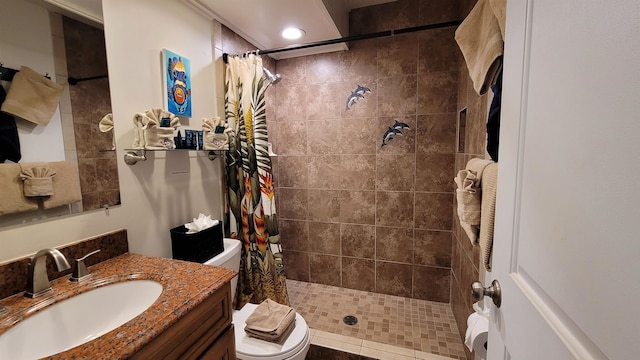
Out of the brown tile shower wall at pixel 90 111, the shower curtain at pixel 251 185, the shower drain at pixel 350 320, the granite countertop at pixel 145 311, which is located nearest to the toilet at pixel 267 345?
the granite countertop at pixel 145 311

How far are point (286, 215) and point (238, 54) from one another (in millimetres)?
1499

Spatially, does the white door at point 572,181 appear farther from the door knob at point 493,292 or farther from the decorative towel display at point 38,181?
the decorative towel display at point 38,181

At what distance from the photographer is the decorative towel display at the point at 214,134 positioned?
1639 mm

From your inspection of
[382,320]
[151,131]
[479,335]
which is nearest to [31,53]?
[151,131]

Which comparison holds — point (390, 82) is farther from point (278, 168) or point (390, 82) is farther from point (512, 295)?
point (512, 295)

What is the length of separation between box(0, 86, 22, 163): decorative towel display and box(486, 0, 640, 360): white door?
5.03 ft

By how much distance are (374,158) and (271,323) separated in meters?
1.52

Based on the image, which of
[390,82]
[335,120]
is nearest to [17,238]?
[335,120]

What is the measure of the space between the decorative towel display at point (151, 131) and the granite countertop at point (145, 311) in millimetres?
544

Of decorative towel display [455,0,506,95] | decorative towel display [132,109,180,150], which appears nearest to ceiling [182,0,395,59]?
decorative towel display [132,109,180,150]

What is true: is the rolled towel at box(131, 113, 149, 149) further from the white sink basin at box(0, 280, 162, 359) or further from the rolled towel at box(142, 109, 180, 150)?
the white sink basin at box(0, 280, 162, 359)

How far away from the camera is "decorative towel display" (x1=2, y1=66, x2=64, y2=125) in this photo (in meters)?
0.89

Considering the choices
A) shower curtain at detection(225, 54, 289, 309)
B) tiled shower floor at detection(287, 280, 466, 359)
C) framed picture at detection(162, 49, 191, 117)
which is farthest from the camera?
shower curtain at detection(225, 54, 289, 309)

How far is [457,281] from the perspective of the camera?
1.97 m
